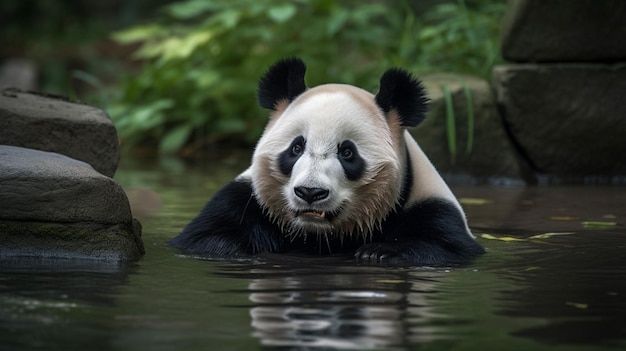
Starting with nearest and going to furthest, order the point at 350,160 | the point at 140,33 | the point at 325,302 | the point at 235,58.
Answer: the point at 325,302 → the point at 350,160 → the point at 140,33 → the point at 235,58

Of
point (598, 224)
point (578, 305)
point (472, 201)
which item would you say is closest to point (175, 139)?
point (472, 201)

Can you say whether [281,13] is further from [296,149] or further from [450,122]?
[296,149]

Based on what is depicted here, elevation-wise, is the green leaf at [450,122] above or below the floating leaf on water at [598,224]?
above

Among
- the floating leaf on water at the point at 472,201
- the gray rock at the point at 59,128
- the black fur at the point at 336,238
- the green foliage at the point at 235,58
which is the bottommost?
the black fur at the point at 336,238

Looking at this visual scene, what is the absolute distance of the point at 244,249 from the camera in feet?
17.3

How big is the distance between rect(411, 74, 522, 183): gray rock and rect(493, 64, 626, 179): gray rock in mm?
161

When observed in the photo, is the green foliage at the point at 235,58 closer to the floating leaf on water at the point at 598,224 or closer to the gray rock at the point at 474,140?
the gray rock at the point at 474,140

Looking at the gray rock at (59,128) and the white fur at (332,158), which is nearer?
the white fur at (332,158)

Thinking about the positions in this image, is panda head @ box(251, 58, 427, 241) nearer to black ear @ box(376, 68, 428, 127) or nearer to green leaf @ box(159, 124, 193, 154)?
black ear @ box(376, 68, 428, 127)

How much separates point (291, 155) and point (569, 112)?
4.50 meters

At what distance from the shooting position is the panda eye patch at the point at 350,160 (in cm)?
489

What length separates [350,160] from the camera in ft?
16.1

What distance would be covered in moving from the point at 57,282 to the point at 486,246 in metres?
2.36

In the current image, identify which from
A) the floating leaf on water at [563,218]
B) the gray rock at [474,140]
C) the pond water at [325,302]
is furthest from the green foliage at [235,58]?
the pond water at [325,302]
